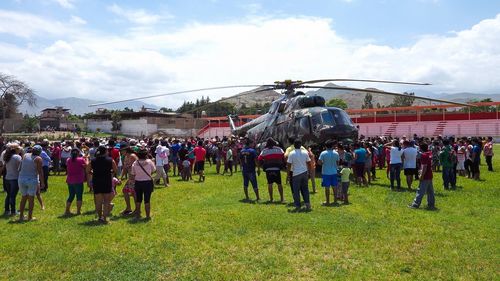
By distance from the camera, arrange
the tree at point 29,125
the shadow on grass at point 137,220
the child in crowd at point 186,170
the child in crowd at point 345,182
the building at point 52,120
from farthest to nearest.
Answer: the building at point 52,120 → the tree at point 29,125 → the child in crowd at point 186,170 → the child in crowd at point 345,182 → the shadow on grass at point 137,220

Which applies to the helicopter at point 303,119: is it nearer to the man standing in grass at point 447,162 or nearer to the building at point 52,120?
the man standing in grass at point 447,162

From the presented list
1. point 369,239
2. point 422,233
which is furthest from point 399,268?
point 422,233

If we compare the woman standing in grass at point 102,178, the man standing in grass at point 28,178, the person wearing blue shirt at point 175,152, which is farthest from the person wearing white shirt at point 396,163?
the man standing in grass at point 28,178

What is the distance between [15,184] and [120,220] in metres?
2.98

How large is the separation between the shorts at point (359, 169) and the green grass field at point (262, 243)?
2.71 meters

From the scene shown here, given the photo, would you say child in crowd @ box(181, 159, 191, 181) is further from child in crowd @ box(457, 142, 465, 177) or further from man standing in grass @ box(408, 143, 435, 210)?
child in crowd @ box(457, 142, 465, 177)

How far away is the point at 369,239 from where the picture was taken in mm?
7645

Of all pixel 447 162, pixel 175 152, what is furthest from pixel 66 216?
pixel 447 162

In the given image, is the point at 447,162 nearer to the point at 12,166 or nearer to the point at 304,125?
the point at 304,125

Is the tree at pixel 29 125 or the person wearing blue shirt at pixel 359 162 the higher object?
the tree at pixel 29 125

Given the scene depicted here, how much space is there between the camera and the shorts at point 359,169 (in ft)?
46.6

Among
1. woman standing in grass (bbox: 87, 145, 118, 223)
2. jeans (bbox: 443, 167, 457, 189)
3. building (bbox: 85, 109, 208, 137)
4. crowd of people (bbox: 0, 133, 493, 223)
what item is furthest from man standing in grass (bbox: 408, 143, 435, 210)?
building (bbox: 85, 109, 208, 137)

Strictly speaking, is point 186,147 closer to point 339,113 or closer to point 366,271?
point 339,113

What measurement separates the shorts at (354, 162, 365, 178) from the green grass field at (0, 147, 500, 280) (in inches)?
107
